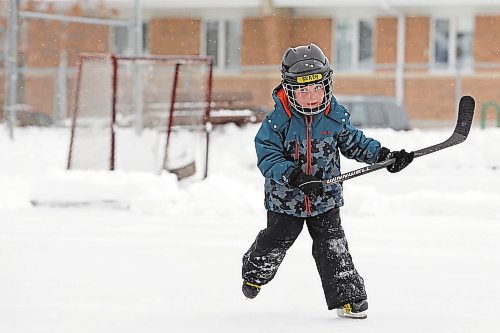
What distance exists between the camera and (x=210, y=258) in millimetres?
7871

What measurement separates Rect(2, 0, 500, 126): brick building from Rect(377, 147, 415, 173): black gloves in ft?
69.8

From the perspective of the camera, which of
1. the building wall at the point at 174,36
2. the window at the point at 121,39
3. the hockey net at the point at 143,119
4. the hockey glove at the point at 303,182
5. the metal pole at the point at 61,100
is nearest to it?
the hockey glove at the point at 303,182

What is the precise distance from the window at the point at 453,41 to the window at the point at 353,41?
1.65 m

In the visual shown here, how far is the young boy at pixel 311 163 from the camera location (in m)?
5.33

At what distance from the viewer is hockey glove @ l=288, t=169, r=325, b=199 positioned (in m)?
5.19

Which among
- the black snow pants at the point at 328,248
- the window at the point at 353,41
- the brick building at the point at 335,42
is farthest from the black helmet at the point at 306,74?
the window at the point at 353,41

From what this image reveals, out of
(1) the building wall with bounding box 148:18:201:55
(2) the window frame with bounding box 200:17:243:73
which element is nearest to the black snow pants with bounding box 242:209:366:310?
(2) the window frame with bounding box 200:17:243:73

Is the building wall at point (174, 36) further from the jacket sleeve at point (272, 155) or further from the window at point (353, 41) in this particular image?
the jacket sleeve at point (272, 155)

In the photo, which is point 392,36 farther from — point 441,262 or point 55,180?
point 441,262

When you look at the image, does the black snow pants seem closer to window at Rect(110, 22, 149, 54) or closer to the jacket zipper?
the jacket zipper

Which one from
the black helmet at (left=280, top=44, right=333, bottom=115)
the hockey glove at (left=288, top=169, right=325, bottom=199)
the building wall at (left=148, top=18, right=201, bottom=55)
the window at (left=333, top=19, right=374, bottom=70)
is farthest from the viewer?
the building wall at (left=148, top=18, right=201, bottom=55)

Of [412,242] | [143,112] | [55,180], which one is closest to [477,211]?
[412,242]

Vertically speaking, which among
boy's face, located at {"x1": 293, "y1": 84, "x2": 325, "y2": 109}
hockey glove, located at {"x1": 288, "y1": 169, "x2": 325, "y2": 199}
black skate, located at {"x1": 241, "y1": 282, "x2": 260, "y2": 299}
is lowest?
black skate, located at {"x1": 241, "y1": 282, "x2": 260, "y2": 299}

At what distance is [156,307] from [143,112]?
8.65 meters
